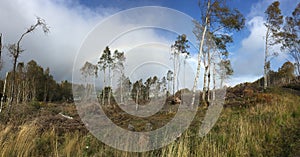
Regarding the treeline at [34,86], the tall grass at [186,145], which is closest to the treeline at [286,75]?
the tall grass at [186,145]

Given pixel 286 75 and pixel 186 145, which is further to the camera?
pixel 286 75

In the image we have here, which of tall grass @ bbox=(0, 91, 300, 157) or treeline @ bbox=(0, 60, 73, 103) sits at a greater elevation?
treeline @ bbox=(0, 60, 73, 103)

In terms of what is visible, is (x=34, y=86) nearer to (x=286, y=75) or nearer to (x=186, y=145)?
(x=186, y=145)

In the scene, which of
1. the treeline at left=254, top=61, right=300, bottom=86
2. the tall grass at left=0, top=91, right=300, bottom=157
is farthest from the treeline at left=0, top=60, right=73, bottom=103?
the treeline at left=254, top=61, right=300, bottom=86

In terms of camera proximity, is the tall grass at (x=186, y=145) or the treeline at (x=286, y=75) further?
the treeline at (x=286, y=75)

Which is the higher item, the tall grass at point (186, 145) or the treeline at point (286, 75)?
the treeline at point (286, 75)

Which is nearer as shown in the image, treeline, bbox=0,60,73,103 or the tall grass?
the tall grass

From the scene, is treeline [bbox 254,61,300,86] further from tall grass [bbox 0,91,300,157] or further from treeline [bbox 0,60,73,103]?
treeline [bbox 0,60,73,103]

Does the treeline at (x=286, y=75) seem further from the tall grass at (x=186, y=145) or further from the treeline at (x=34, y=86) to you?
the treeline at (x=34, y=86)

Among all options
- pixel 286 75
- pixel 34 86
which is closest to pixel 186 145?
pixel 34 86

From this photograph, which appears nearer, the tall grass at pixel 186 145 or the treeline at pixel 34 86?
the tall grass at pixel 186 145

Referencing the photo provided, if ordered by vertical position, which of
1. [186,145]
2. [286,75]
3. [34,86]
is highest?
[286,75]

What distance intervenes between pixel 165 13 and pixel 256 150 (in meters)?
3.77

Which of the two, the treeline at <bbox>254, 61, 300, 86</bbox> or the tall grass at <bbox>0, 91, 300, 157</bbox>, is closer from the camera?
the tall grass at <bbox>0, 91, 300, 157</bbox>
